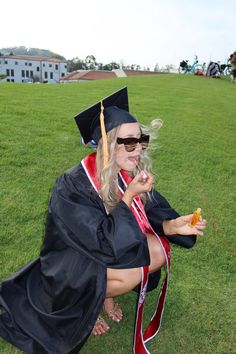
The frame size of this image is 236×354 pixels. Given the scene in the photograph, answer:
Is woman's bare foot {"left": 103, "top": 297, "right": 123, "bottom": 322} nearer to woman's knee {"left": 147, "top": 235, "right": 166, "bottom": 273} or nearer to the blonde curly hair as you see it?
woman's knee {"left": 147, "top": 235, "right": 166, "bottom": 273}

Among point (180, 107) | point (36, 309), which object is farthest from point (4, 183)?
point (180, 107)

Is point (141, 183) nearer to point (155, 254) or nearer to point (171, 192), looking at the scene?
point (155, 254)

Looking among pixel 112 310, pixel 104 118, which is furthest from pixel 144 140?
pixel 112 310

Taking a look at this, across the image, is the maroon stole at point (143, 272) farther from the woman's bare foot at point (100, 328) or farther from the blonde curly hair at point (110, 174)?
the woman's bare foot at point (100, 328)

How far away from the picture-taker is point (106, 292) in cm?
249

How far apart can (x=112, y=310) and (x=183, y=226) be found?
91 centimetres

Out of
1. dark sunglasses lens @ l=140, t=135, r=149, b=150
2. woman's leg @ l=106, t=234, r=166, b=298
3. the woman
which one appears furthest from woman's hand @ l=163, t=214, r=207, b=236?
dark sunglasses lens @ l=140, t=135, r=149, b=150

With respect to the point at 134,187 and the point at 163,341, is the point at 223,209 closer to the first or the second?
the point at 163,341

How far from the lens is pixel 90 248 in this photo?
2.24 meters

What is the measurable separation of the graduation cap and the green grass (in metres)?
1.51

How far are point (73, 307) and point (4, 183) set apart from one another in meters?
2.61

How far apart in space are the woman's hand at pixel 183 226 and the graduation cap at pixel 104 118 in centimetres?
81

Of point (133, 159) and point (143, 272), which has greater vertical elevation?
point (133, 159)

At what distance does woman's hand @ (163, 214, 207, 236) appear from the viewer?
105 inches
